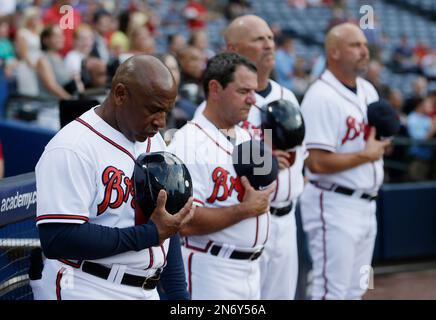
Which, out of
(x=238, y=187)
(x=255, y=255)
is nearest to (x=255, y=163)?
(x=238, y=187)

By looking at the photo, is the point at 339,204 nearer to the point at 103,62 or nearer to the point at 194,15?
the point at 103,62

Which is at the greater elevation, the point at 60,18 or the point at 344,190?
the point at 60,18

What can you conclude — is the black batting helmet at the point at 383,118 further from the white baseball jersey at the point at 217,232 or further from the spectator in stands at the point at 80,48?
the spectator in stands at the point at 80,48

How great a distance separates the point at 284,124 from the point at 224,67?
50 cm

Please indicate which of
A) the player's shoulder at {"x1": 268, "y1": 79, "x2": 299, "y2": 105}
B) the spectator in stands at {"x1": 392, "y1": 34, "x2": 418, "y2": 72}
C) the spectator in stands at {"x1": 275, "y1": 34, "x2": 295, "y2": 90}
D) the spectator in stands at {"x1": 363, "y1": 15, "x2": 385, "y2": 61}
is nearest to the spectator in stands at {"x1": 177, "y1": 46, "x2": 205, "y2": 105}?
the spectator in stands at {"x1": 363, "y1": 15, "x2": 385, "y2": 61}

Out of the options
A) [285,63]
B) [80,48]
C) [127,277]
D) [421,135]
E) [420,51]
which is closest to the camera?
[127,277]

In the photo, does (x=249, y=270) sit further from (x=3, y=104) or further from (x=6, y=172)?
(x=3, y=104)

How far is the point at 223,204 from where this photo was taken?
386 centimetres

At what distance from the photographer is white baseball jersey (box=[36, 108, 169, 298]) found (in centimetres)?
261

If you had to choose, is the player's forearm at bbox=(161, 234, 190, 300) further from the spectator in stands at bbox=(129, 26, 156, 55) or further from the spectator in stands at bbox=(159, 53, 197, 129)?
the spectator in stands at bbox=(129, 26, 156, 55)

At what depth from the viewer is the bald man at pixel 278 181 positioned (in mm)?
4469

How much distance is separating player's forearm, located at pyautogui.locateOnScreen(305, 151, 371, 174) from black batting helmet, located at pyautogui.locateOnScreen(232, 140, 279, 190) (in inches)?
41.7

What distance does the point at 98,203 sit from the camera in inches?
107

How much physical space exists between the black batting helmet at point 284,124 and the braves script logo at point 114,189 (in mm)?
1678
